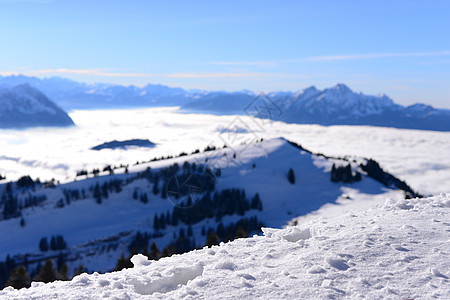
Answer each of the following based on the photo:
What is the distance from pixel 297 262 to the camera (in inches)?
456

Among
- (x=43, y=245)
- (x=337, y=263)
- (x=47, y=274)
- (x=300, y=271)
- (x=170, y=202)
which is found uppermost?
(x=337, y=263)

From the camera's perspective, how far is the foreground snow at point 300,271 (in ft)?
31.9

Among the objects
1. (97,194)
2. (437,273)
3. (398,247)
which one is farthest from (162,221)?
(437,273)

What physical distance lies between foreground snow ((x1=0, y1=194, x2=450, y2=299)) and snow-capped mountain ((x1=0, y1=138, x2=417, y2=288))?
84207 millimetres

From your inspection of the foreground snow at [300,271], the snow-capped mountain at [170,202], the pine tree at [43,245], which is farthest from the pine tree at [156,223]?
the foreground snow at [300,271]

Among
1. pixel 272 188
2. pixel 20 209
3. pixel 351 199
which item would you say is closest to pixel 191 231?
pixel 272 188

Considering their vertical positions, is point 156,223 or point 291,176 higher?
point 291,176

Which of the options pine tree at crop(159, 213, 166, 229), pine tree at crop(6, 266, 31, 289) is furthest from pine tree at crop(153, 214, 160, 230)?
pine tree at crop(6, 266, 31, 289)

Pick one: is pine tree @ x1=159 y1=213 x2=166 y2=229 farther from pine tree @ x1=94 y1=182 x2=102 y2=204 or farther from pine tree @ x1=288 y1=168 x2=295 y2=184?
pine tree @ x1=288 y1=168 x2=295 y2=184

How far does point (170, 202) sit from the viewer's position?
453 feet

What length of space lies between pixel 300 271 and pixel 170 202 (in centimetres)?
13087

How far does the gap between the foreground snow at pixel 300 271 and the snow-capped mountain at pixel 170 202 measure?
3315 inches

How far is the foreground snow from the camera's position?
31.9ft

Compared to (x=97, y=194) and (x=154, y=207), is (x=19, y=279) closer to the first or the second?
(x=154, y=207)
